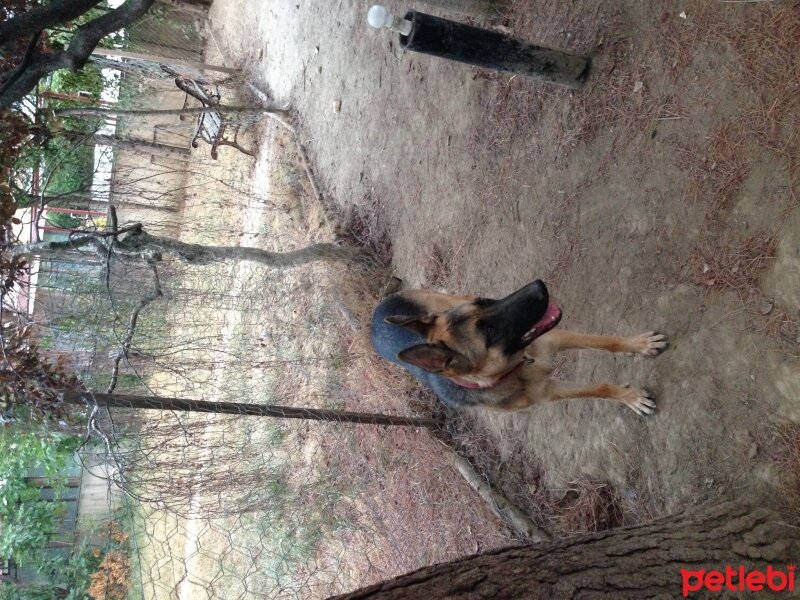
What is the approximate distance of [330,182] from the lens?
921 centimetres

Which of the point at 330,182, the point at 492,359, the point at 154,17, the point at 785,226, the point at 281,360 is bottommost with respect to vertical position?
the point at 492,359

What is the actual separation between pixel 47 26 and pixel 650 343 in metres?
5.59

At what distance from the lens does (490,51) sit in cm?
432

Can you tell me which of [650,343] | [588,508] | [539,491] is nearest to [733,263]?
[650,343]

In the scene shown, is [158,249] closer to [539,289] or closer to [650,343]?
[539,289]

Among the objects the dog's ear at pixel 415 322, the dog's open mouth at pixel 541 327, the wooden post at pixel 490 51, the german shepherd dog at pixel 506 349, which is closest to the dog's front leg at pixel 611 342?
the german shepherd dog at pixel 506 349

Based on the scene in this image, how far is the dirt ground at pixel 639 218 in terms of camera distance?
3.24 m

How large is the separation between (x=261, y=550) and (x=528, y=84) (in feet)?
19.3

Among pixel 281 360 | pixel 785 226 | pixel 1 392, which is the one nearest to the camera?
pixel 785 226

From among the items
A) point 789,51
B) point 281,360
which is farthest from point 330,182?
point 789,51

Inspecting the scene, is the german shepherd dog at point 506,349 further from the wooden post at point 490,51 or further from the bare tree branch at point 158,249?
the bare tree branch at point 158,249

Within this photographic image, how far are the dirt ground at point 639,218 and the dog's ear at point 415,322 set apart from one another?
1502 millimetres

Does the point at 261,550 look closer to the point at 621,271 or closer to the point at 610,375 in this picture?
the point at 610,375

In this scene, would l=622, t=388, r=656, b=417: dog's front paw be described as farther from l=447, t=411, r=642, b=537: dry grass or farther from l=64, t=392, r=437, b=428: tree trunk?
l=64, t=392, r=437, b=428: tree trunk
